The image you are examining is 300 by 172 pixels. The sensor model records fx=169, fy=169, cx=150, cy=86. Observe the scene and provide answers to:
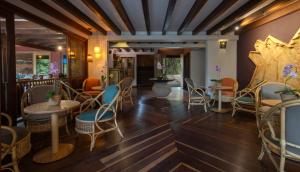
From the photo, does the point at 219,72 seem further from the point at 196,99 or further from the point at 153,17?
the point at 153,17

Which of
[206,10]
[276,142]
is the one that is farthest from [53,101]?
[206,10]

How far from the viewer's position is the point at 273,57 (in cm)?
439

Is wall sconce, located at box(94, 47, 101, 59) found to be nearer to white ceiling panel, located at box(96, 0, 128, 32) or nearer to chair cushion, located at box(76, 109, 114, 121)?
white ceiling panel, located at box(96, 0, 128, 32)

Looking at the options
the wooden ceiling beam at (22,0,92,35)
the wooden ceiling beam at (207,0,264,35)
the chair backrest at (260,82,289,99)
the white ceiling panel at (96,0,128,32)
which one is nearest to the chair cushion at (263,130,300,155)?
the chair backrest at (260,82,289,99)

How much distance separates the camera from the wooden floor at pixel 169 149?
2145 mm

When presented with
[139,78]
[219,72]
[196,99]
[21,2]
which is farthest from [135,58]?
[21,2]

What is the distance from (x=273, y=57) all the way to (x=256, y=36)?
1038 mm

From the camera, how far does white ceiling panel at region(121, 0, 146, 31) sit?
3.90 meters

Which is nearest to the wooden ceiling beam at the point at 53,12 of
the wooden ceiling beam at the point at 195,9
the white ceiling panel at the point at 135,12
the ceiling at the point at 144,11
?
the ceiling at the point at 144,11

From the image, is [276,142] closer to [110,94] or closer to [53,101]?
[110,94]

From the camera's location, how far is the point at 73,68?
18.0 feet

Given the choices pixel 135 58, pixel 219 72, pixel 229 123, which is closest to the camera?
pixel 229 123

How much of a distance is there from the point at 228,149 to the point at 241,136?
0.70 m

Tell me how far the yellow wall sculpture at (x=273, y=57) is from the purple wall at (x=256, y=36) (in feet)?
0.52
